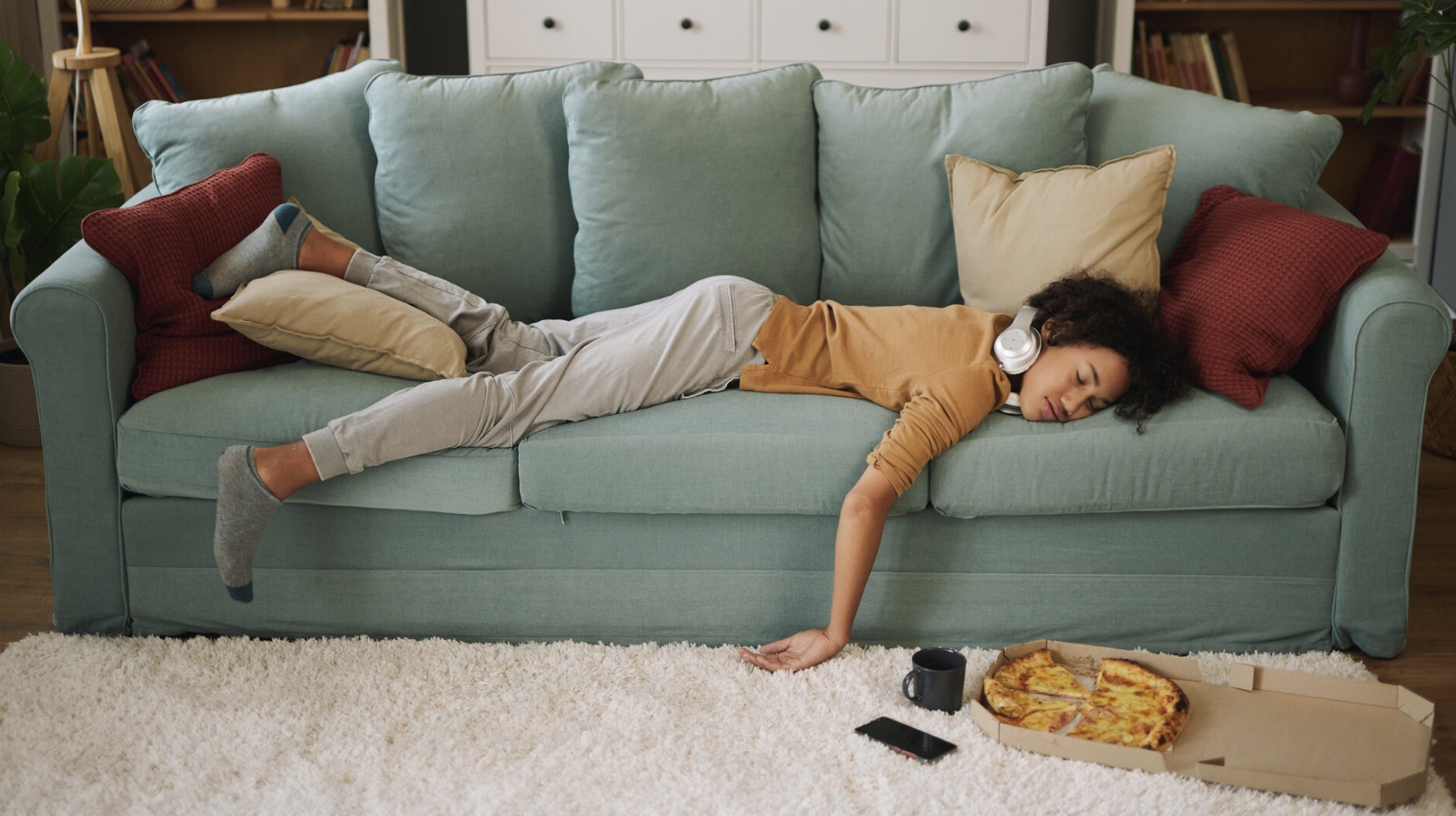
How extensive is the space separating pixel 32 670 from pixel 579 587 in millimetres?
905

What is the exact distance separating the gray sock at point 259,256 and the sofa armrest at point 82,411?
14 cm

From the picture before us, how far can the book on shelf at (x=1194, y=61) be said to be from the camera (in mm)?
3990

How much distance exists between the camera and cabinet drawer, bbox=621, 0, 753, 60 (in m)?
3.72

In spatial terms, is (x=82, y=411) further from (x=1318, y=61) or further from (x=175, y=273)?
(x=1318, y=61)

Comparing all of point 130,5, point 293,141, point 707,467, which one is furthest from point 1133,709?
point 130,5

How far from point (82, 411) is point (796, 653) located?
1253mm

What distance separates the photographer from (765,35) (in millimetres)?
3742

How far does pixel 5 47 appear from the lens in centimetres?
296

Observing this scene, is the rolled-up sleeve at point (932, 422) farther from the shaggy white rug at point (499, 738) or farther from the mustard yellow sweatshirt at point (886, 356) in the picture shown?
the shaggy white rug at point (499, 738)

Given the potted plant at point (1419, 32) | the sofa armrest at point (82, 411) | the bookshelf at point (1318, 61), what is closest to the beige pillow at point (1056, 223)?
the potted plant at point (1419, 32)

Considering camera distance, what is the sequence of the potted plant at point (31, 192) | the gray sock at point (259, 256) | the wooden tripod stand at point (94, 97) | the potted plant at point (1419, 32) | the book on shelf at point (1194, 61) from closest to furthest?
1. the gray sock at point (259, 256)
2. the potted plant at point (1419, 32)
3. the potted plant at point (31, 192)
4. the wooden tripod stand at point (94, 97)
5. the book on shelf at point (1194, 61)

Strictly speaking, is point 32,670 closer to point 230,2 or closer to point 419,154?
point 419,154

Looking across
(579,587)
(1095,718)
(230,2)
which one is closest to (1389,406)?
(1095,718)

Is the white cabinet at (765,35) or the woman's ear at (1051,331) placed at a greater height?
the white cabinet at (765,35)
